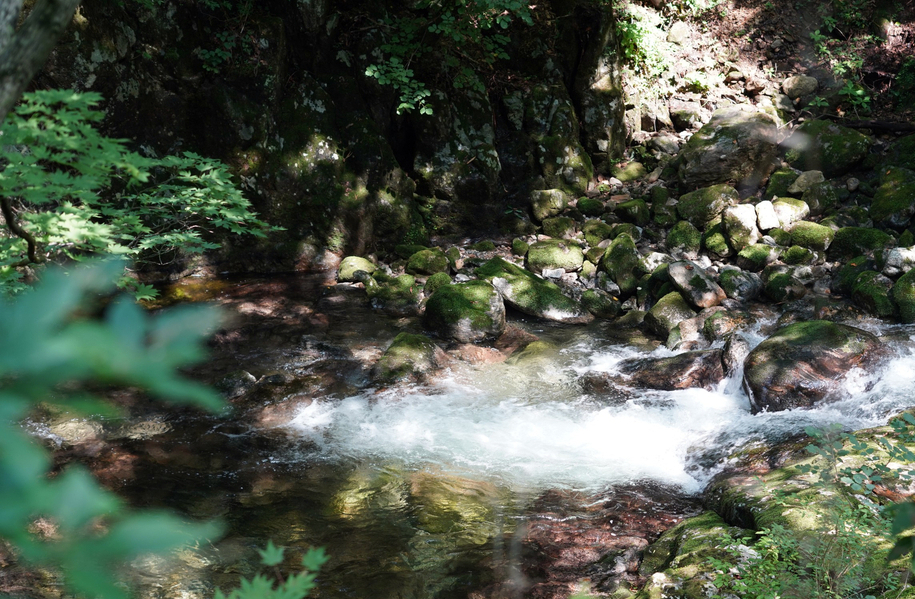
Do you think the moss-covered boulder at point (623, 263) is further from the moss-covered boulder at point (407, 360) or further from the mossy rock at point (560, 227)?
the moss-covered boulder at point (407, 360)

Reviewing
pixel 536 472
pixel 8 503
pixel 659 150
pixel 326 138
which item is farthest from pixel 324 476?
pixel 659 150

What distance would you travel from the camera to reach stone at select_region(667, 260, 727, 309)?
845cm

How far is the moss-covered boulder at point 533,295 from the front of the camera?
29.3 ft

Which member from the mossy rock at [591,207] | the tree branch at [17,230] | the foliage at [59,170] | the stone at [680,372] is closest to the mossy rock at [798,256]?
the stone at [680,372]

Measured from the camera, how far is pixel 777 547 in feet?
10.7

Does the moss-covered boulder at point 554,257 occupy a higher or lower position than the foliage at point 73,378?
higher

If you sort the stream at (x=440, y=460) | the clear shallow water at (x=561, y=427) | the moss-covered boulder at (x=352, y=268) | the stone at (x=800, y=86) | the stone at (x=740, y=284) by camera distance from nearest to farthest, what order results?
the stream at (x=440, y=460) → the clear shallow water at (x=561, y=427) → the stone at (x=740, y=284) → the moss-covered boulder at (x=352, y=268) → the stone at (x=800, y=86)

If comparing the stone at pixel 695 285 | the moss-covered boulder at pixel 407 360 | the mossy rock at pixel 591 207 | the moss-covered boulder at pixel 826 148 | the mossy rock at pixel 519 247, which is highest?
the moss-covered boulder at pixel 826 148

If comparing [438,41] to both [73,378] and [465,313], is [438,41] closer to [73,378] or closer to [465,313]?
[465,313]

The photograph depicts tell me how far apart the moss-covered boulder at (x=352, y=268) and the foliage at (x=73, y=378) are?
29.1 feet

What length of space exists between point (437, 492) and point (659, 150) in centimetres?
980

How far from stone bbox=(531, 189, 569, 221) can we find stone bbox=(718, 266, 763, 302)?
133 inches

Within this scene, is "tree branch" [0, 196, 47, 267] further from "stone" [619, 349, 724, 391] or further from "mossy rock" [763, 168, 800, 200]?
"mossy rock" [763, 168, 800, 200]

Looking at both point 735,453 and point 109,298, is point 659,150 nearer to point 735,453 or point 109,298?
point 735,453
